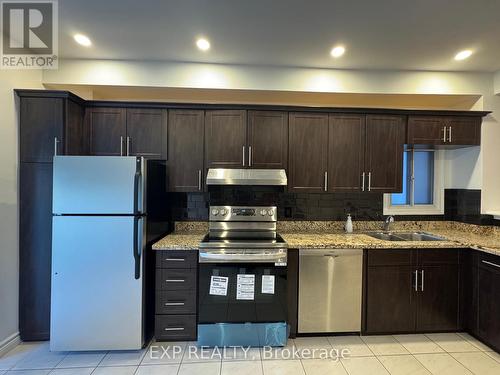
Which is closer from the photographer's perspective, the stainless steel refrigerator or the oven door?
the stainless steel refrigerator

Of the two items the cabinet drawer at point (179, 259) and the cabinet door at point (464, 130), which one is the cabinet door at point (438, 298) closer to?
the cabinet door at point (464, 130)

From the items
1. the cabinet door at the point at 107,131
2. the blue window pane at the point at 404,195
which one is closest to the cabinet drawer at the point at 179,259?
the cabinet door at the point at 107,131

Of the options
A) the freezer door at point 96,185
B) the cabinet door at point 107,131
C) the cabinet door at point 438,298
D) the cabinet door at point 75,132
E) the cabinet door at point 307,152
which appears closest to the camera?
the freezer door at point 96,185

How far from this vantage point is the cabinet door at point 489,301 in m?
2.35

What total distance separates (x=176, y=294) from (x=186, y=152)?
1430mm

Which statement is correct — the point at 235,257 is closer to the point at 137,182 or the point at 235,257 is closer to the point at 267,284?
the point at 267,284

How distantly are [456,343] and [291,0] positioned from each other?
130 inches

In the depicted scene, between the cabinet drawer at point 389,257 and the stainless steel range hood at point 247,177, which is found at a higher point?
the stainless steel range hood at point 247,177

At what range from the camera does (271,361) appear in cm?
226

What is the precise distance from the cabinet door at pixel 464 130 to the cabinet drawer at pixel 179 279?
3.14m

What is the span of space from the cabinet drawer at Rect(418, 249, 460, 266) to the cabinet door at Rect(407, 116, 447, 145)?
47.1 inches

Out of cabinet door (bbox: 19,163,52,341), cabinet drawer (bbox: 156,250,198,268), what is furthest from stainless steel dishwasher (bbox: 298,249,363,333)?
cabinet door (bbox: 19,163,52,341)

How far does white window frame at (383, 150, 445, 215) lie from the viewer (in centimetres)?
336

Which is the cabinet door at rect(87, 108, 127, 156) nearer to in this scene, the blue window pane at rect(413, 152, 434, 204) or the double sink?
the double sink
